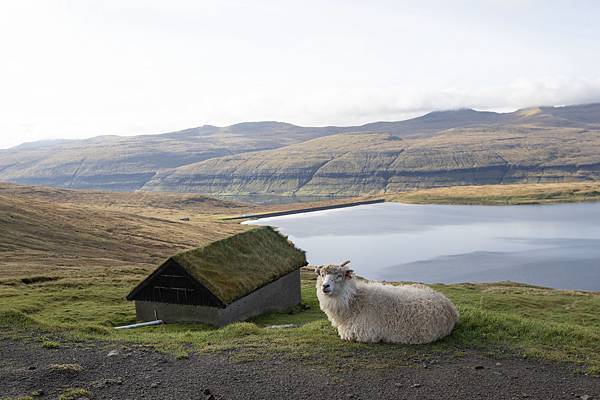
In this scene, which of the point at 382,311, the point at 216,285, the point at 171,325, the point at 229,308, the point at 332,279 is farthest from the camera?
the point at 171,325

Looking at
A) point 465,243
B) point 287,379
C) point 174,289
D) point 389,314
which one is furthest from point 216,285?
point 465,243

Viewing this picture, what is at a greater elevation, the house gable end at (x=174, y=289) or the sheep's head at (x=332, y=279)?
the sheep's head at (x=332, y=279)

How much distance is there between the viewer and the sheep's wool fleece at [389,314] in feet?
53.3

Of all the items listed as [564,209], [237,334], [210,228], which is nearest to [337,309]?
[237,334]

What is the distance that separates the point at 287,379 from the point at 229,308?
18131 millimetres

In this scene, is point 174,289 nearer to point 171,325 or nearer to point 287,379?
point 171,325

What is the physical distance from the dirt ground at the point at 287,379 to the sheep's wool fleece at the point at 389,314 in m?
1.52

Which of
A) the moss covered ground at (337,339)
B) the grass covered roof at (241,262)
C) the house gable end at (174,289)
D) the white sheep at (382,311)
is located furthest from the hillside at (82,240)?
the white sheep at (382,311)

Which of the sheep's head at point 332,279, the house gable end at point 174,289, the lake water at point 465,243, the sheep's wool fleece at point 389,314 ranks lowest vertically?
the lake water at point 465,243

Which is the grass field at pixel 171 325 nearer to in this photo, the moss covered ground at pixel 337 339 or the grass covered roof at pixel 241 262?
the moss covered ground at pixel 337 339

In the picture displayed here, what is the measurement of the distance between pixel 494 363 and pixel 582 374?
7.17 ft

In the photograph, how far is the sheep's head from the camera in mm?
17156

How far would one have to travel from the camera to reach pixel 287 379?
13539 millimetres

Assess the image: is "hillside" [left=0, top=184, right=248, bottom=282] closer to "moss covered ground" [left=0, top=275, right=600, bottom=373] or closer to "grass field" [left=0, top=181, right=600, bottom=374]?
"grass field" [left=0, top=181, right=600, bottom=374]
